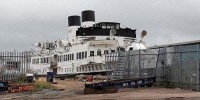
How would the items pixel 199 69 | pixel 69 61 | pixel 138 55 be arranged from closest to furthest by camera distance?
1. pixel 199 69
2. pixel 138 55
3. pixel 69 61

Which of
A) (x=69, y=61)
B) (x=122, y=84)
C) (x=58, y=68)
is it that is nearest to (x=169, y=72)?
(x=122, y=84)

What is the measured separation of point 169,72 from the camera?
76.6ft

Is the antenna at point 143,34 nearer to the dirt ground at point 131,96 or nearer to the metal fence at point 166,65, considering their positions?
the metal fence at point 166,65

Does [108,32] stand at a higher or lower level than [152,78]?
higher

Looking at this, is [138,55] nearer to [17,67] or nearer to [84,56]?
[17,67]

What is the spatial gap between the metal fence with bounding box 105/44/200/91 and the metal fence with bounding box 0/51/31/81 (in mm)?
6201

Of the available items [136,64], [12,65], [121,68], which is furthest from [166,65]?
[12,65]

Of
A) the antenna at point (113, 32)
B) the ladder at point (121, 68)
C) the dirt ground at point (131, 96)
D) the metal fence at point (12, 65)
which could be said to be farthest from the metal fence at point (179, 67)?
the antenna at point (113, 32)

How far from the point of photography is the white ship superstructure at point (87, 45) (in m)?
45.8

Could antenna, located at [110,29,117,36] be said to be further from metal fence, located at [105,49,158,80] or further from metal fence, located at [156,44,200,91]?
metal fence, located at [156,44,200,91]

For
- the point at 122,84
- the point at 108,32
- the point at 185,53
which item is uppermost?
the point at 108,32

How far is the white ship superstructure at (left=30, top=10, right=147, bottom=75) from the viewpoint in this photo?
1801 inches

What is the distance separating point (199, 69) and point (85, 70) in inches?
1086

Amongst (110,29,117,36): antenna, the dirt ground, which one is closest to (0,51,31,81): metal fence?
the dirt ground
